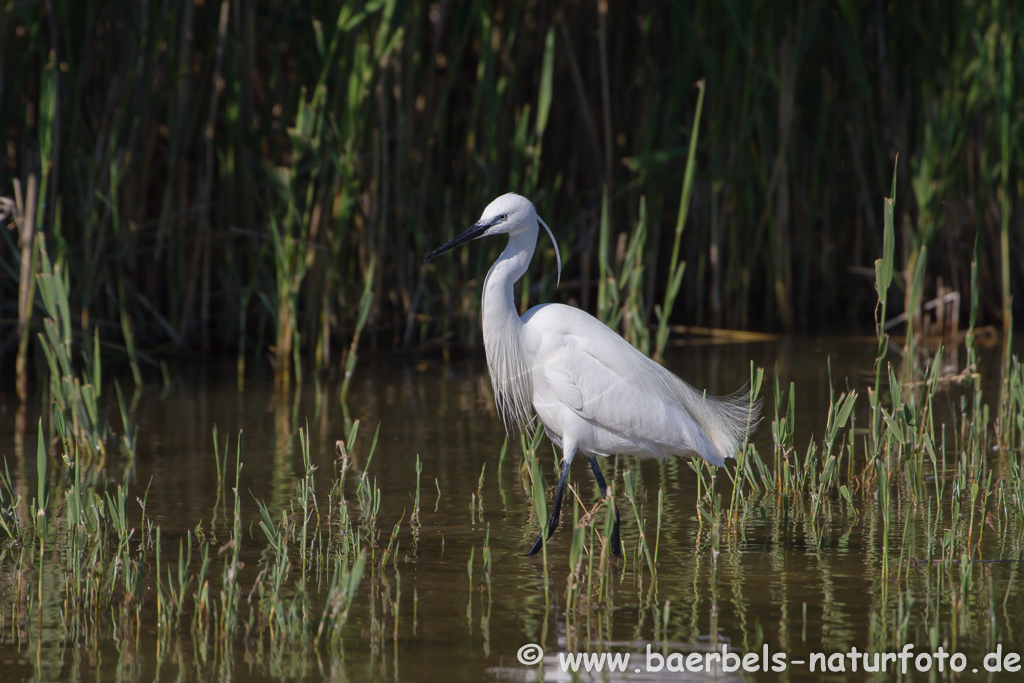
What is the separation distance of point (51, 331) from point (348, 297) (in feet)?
8.62

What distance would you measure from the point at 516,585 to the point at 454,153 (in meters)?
4.77

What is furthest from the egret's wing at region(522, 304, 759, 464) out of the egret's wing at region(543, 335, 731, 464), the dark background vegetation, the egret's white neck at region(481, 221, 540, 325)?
the dark background vegetation

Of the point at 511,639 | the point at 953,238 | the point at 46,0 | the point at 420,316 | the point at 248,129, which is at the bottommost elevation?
the point at 511,639

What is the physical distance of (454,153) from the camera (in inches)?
303

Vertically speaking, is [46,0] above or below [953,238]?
above

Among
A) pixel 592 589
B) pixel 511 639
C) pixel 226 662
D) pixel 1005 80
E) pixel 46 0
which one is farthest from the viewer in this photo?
pixel 1005 80

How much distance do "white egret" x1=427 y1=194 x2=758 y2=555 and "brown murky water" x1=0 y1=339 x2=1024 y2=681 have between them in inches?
11.0

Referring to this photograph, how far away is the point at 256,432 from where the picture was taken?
535 centimetres

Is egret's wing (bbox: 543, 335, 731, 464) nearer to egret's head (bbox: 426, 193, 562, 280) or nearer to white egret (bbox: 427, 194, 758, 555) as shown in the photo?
white egret (bbox: 427, 194, 758, 555)

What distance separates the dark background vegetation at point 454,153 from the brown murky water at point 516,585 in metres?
1.17

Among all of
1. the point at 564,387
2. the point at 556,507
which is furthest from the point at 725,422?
the point at 556,507

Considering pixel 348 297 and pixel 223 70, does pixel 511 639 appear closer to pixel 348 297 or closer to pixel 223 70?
pixel 348 297

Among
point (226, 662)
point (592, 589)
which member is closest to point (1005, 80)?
point (592, 589)

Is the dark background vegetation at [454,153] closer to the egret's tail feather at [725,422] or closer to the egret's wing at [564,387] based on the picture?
the egret's tail feather at [725,422]
